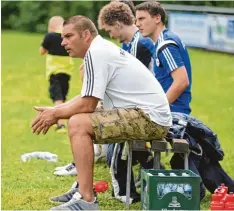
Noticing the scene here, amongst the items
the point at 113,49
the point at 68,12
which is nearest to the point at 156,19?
the point at 113,49

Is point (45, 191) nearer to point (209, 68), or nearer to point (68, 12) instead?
point (209, 68)

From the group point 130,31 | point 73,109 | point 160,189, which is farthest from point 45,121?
point 130,31

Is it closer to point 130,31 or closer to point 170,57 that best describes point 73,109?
point 170,57

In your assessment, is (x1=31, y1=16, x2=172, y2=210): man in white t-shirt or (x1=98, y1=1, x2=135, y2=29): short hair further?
(x1=98, y1=1, x2=135, y2=29): short hair

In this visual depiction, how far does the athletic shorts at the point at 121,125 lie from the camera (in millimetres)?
6488

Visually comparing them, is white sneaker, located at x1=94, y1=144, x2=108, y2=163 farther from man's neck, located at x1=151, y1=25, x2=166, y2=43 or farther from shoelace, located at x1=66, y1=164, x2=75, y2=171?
man's neck, located at x1=151, y1=25, x2=166, y2=43

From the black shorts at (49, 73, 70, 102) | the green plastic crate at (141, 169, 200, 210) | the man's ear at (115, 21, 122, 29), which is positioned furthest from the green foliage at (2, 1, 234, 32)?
the green plastic crate at (141, 169, 200, 210)

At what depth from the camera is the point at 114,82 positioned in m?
6.62

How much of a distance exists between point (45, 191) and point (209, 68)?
1492 centimetres

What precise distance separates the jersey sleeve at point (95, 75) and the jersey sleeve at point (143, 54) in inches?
67.9

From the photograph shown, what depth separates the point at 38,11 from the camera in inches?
1371

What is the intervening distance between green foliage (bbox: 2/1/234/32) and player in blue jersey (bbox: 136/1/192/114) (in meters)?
24.5

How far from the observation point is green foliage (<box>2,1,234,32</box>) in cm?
3284

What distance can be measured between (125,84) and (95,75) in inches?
12.2
